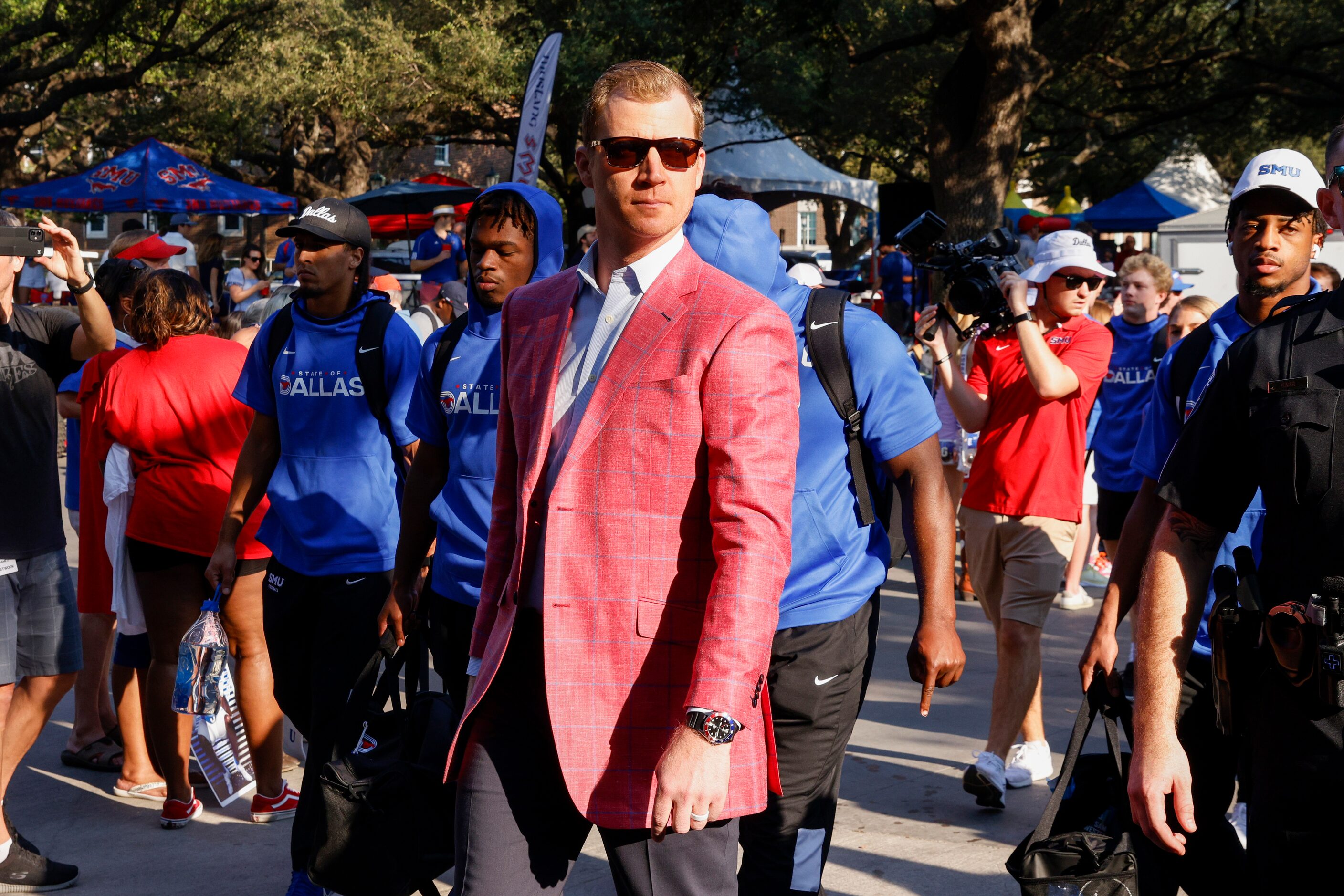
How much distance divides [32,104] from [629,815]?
3057 centimetres

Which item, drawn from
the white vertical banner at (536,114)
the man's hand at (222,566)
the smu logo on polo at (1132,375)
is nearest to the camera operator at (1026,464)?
the smu logo on polo at (1132,375)

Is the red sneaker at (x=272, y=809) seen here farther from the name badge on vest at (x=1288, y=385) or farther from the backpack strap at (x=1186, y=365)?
the name badge on vest at (x=1288, y=385)

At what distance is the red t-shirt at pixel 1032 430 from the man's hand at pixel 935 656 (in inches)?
79.1

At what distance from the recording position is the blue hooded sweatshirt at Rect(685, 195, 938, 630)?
3.11 metres

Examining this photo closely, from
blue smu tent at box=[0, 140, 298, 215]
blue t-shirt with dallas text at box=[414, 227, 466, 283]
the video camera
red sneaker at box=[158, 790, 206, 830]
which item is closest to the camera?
red sneaker at box=[158, 790, 206, 830]

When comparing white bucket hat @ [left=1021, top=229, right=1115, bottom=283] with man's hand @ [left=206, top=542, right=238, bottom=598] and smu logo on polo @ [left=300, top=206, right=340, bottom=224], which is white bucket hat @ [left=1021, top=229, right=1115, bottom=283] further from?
man's hand @ [left=206, top=542, right=238, bottom=598]

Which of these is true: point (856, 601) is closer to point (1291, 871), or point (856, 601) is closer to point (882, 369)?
point (882, 369)

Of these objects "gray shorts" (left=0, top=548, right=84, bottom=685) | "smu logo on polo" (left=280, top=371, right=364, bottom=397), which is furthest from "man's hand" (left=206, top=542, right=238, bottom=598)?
"smu logo on polo" (left=280, top=371, right=364, bottom=397)

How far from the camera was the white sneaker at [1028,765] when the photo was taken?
5.09 m

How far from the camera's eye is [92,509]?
5496 mm

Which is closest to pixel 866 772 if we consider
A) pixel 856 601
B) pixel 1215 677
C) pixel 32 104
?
pixel 856 601

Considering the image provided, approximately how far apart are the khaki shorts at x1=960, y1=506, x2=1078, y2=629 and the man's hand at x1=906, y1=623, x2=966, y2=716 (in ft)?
6.09

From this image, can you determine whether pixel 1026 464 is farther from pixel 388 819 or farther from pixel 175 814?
pixel 175 814

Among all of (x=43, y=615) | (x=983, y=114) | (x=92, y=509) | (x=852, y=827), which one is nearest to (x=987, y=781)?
(x=852, y=827)
